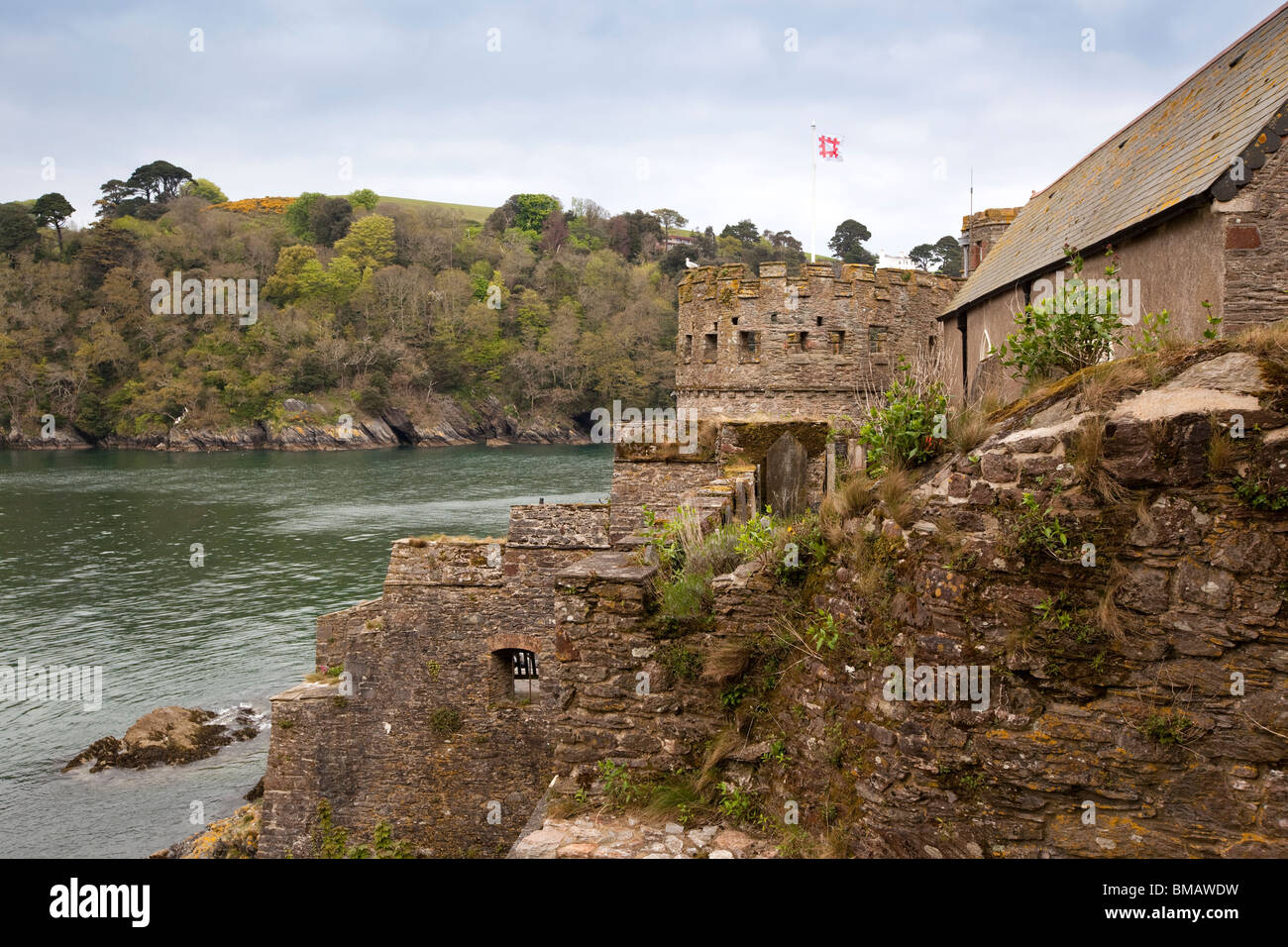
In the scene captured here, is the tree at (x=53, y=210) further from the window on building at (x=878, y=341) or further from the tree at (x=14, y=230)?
the window on building at (x=878, y=341)

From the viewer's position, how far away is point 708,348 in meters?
23.7

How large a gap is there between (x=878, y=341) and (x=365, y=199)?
14484cm

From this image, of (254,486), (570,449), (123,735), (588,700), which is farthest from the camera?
(570,449)

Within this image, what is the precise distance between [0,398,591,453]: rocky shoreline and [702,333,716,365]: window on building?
275 feet

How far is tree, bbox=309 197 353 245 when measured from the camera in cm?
13500

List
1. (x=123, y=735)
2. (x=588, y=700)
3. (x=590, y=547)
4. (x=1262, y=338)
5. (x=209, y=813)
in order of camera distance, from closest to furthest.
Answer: (x=1262, y=338)
(x=588, y=700)
(x=590, y=547)
(x=209, y=813)
(x=123, y=735)

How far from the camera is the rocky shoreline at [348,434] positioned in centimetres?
10050

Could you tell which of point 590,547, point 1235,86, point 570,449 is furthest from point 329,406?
point 1235,86

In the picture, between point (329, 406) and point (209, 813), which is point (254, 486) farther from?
point (209, 813)

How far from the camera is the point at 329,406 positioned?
10294cm

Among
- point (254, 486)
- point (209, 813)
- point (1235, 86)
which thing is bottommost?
point (209, 813)

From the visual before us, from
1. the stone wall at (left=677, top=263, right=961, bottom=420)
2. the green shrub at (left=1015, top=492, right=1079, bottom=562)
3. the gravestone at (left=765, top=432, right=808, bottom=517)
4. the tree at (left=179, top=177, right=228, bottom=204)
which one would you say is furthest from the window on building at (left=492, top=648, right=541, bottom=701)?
the tree at (left=179, top=177, right=228, bottom=204)

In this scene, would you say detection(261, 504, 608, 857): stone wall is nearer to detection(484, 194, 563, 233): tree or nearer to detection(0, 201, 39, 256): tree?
detection(0, 201, 39, 256): tree
